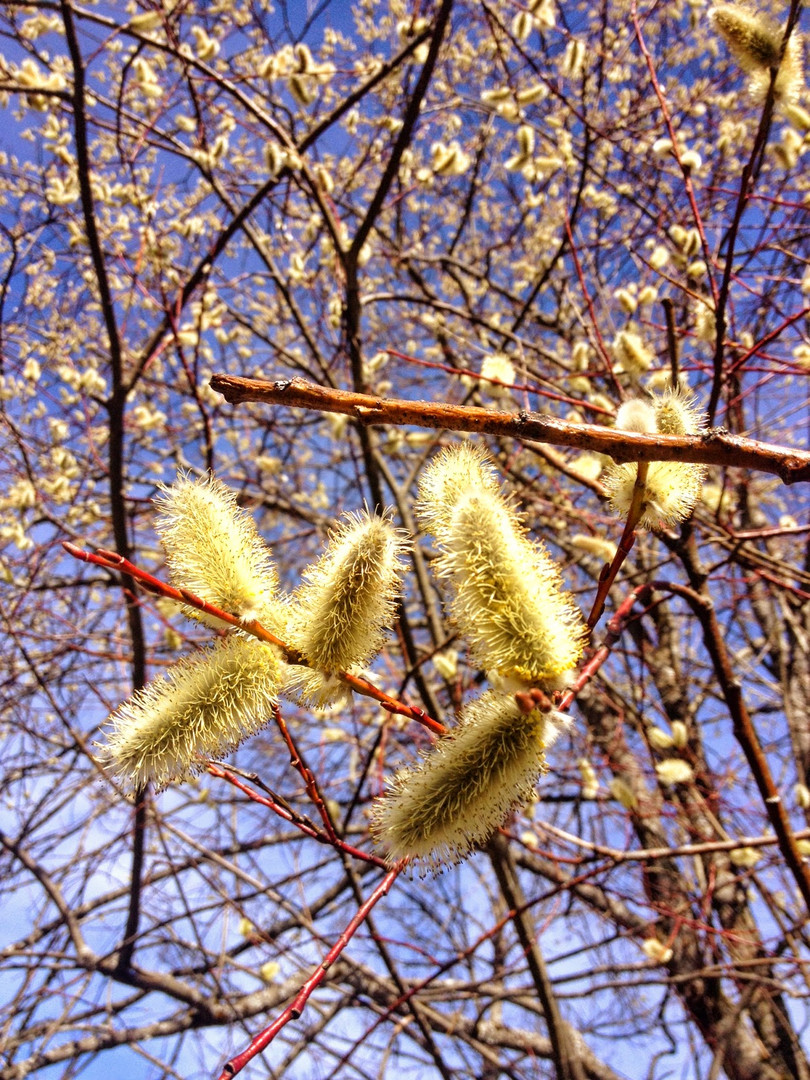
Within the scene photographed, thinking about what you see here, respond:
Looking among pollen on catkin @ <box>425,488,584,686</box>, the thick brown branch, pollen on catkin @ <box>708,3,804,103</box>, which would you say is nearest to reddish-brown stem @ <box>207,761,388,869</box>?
pollen on catkin @ <box>425,488,584,686</box>

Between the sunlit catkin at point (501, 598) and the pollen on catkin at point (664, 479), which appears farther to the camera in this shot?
the pollen on catkin at point (664, 479)

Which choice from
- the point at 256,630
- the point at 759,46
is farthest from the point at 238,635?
the point at 759,46

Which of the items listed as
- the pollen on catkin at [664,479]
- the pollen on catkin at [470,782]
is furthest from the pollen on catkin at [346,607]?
the pollen on catkin at [664,479]

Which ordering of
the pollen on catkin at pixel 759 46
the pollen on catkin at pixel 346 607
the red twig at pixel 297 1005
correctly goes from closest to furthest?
the red twig at pixel 297 1005 → the pollen on catkin at pixel 346 607 → the pollen on catkin at pixel 759 46

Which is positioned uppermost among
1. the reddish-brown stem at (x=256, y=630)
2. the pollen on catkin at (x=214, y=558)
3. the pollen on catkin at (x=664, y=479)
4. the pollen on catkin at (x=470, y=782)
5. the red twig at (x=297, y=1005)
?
the pollen on catkin at (x=664, y=479)

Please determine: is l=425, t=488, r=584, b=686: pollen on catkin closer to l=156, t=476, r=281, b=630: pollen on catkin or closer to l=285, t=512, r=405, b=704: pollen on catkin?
l=285, t=512, r=405, b=704: pollen on catkin

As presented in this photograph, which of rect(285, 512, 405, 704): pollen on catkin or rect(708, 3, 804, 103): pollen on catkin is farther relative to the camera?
rect(708, 3, 804, 103): pollen on catkin

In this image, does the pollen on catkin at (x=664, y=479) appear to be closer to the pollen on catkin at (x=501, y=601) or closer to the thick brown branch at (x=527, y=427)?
the thick brown branch at (x=527, y=427)
